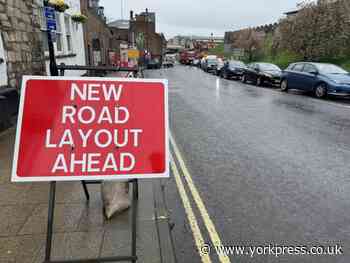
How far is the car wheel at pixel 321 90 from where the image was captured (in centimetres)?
1262

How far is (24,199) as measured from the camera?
364cm

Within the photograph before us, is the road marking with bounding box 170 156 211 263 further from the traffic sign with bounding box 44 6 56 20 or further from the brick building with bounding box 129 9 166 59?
the brick building with bounding box 129 9 166 59

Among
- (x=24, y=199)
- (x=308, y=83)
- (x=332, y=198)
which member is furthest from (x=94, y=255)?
(x=308, y=83)

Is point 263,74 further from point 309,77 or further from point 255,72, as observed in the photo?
point 309,77

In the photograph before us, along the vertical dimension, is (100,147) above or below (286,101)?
above

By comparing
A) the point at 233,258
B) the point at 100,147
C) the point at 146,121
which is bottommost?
the point at 233,258

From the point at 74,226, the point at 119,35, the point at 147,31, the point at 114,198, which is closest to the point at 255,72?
the point at 114,198

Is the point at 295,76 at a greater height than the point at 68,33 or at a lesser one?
lesser

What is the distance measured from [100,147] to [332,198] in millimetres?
3247

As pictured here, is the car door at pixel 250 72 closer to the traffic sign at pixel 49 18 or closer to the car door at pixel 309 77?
the car door at pixel 309 77

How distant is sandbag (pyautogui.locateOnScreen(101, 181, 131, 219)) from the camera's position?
325cm

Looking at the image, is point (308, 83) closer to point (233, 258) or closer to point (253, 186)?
point (253, 186)

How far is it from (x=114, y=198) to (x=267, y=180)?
2428 millimetres

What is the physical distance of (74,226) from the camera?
3.05 metres
